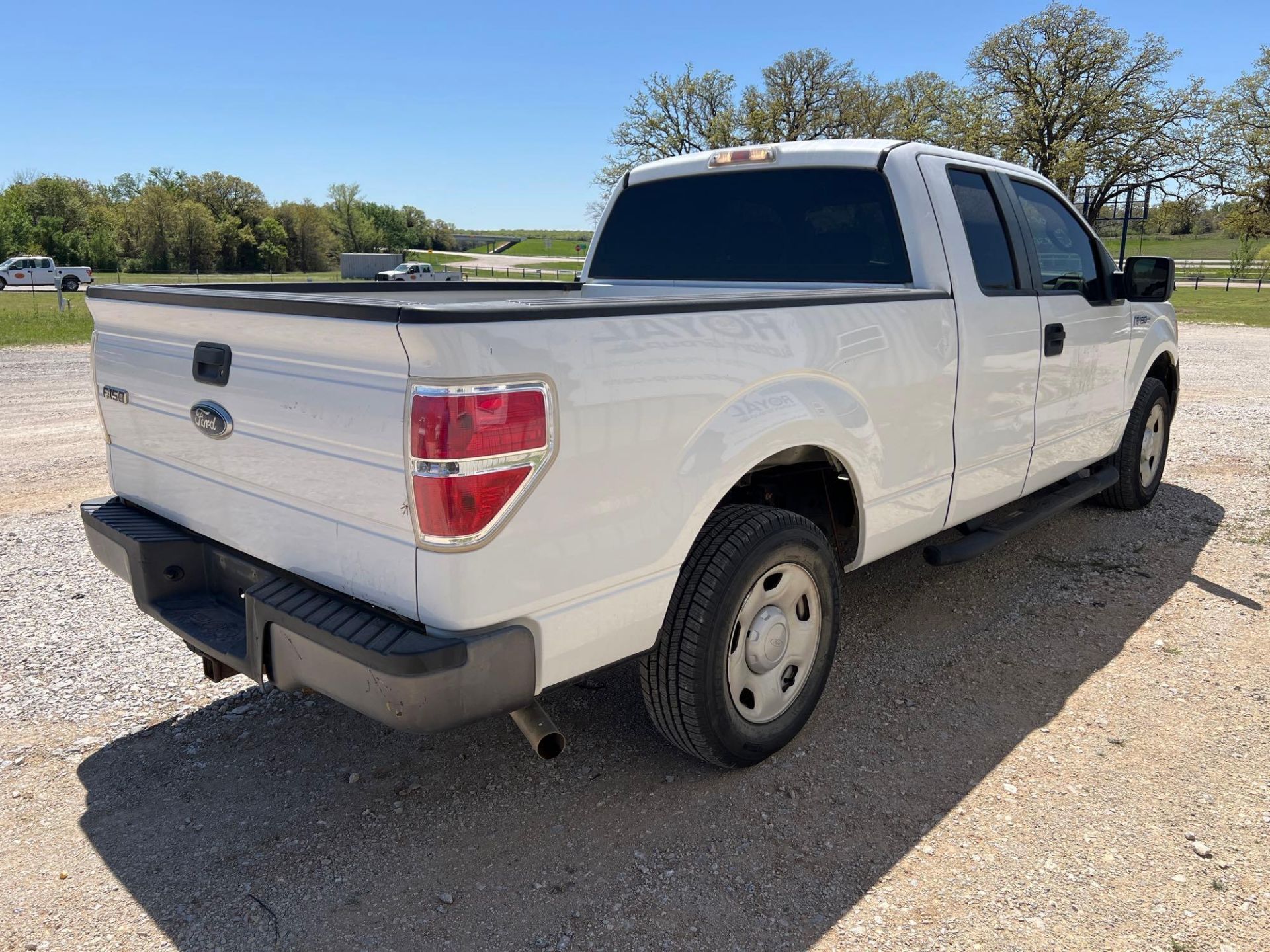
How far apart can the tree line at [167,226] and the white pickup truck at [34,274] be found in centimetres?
2944

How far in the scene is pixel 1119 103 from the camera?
39562 millimetres

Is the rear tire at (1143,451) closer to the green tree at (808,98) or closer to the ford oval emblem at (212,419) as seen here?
the ford oval emblem at (212,419)

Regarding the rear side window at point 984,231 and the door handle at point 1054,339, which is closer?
the rear side window at point 984,231

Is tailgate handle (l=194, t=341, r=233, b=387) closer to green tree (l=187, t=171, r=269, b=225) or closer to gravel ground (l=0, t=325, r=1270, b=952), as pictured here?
gravel ground (l=0, t=325, r=1270, b=952)

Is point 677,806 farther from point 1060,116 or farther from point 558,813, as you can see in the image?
point 1060,116

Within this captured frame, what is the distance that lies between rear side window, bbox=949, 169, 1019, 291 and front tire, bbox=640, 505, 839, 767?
1605 millimetres

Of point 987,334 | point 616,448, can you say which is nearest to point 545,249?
point 987,334

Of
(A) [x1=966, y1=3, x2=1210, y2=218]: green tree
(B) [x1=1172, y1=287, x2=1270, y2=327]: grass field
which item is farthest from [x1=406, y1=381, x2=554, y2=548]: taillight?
(A) [x1=966, y1=3, x2=1210, y2=218]: green tree

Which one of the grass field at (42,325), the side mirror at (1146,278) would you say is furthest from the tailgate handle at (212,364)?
the grass field at (42,325)

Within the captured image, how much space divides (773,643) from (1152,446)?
4334 millimetres

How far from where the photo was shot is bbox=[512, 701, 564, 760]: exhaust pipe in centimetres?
251

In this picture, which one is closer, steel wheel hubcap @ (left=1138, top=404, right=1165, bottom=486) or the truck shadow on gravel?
the truck shadow on gravel

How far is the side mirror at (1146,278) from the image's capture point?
4953 mm

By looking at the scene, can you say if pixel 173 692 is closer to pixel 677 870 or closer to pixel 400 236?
pixel 677 870
